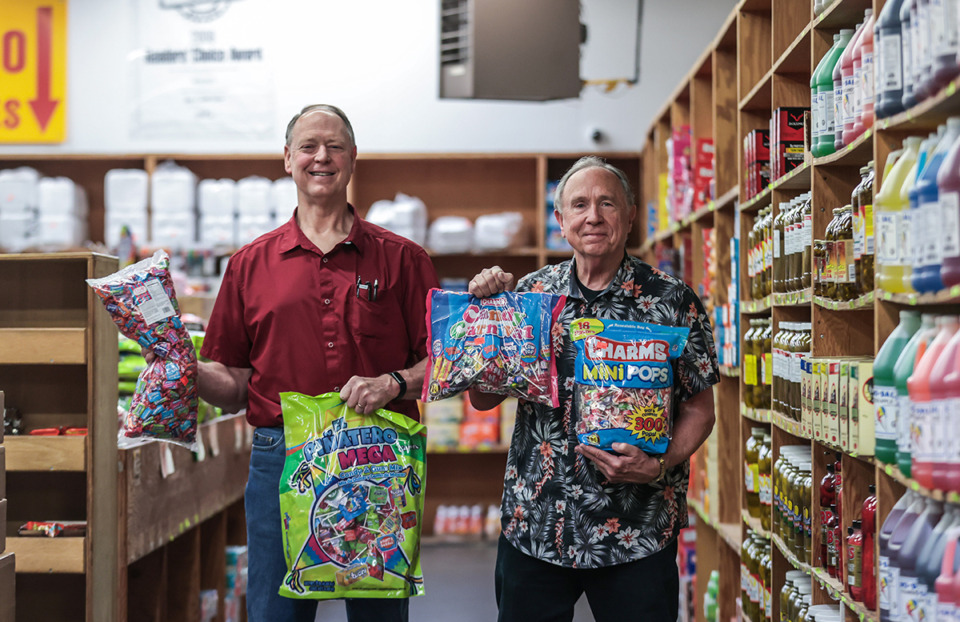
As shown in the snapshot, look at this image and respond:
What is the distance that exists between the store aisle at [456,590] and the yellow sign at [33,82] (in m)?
4.21

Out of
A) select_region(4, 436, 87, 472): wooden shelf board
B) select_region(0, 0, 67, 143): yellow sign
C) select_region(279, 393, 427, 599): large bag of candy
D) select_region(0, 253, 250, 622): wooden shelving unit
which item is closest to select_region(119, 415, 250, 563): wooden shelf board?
select_region(0, 253, 250, 622): wooden shelving unit

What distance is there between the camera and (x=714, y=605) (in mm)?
4023

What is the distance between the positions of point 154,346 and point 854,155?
1834 millimetres

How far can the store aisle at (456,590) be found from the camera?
Answer: 464 cm

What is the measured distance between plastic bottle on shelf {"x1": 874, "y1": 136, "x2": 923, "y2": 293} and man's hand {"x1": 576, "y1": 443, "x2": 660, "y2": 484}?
0.62 metres

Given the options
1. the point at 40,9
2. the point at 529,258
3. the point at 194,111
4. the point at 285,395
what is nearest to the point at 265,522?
the point at 285,395

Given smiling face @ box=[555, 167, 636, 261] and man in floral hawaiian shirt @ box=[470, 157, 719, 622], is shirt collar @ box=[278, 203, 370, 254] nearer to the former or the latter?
man in floral hawaiian shirt @ box=[470, 157, 719, 622]

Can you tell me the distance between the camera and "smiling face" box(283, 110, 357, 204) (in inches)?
92.2

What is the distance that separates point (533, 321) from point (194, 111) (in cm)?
562

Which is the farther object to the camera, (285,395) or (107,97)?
(107,97)

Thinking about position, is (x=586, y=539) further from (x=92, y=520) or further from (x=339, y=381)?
(x=92, y=520)

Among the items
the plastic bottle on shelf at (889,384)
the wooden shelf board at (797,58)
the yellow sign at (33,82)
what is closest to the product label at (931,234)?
the plastic bottle on shelf at (889,384)

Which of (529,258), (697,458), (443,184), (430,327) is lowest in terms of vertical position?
(697,458)

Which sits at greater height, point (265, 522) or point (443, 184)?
point (443, 184)
